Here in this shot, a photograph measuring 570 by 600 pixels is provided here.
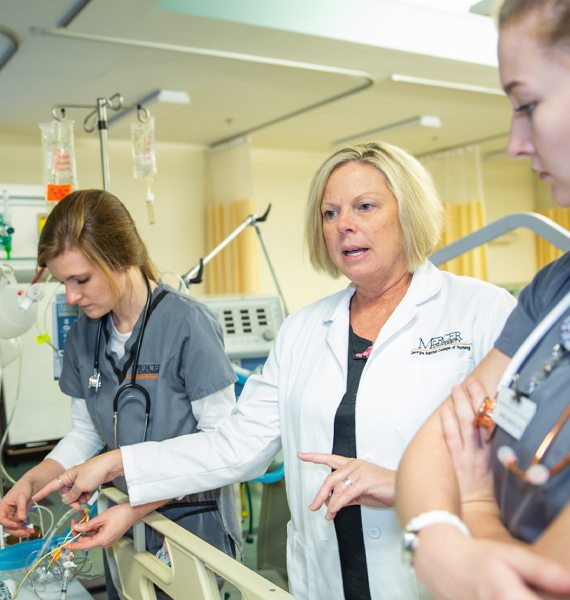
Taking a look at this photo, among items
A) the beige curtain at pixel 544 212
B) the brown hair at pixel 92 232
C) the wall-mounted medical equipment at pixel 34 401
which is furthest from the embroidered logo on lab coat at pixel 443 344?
the beige curtain at pixel 544 212

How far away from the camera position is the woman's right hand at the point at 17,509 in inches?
54.8

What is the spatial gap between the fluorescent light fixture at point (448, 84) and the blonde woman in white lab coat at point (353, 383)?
3.07m

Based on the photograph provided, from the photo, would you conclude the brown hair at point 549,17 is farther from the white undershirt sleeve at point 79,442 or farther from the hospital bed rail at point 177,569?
the white undershirt sleeve at point 79,442

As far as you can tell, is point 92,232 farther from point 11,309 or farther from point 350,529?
point 350,529

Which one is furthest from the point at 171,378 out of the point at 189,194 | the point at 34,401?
the point at 189,194

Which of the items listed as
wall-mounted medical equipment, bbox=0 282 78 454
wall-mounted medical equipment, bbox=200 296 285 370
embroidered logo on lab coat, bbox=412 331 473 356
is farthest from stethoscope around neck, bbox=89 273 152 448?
wall-mounted medical equipment, bbox=0 282 78 454

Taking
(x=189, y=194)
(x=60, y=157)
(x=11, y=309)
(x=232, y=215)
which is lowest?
(x=11, y=309)

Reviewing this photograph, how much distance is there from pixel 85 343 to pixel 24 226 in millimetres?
1131

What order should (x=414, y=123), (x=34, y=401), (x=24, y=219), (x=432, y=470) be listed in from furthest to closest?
(x=414, y=123)
(x=34, y=401)
(x=24, y=219)
(x=432, y=470)

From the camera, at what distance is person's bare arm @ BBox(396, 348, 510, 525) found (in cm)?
64

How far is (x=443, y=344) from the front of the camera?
3.77 ft

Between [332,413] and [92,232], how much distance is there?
0.73 metres

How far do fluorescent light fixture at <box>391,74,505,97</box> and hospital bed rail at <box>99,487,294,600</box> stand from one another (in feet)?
11.5

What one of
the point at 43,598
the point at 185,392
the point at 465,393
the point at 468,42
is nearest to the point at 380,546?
the point at 465,393
